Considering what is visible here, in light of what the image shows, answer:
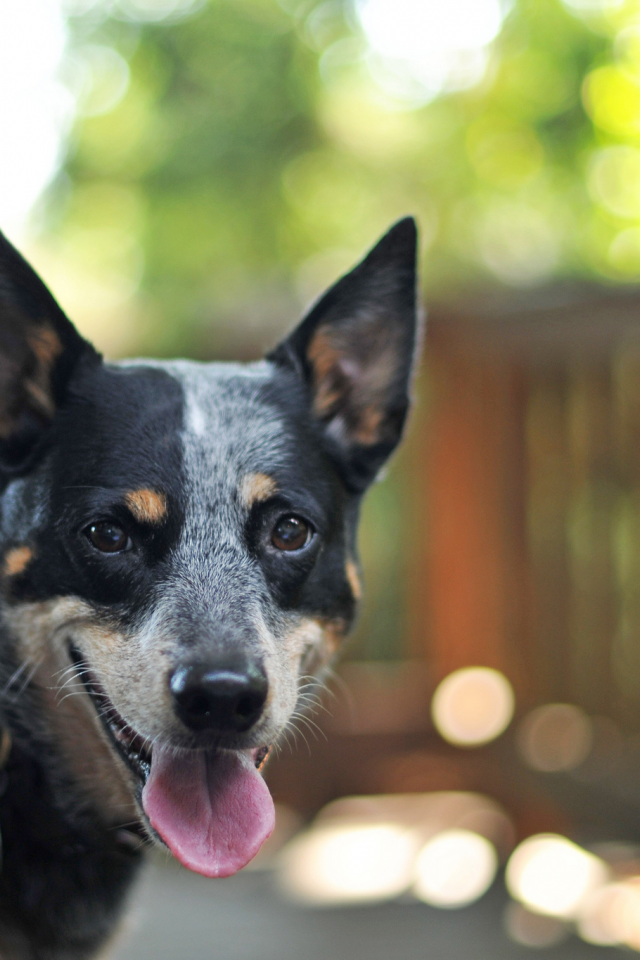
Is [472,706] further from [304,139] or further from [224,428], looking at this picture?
[304,139]

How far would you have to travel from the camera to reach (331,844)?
5.41 metres

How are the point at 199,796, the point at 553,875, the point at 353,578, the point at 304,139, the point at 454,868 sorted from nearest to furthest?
1. the point at 199,796
2. the point at 353,578
3. the point at 553,875
4. the point at 454,868
5. the point at 304,139

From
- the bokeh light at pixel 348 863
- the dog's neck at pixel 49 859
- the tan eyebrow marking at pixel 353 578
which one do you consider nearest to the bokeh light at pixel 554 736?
the bokeh light at pixel 348 863

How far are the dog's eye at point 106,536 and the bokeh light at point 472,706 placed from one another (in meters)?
3.93

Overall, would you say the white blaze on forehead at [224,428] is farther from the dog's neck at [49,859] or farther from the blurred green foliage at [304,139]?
the blurred green foliage at [304,139]

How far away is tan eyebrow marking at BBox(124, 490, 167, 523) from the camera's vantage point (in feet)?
6.13

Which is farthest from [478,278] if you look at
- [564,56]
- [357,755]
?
[564,56]

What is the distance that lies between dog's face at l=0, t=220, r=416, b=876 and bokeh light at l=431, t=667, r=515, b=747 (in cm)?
334

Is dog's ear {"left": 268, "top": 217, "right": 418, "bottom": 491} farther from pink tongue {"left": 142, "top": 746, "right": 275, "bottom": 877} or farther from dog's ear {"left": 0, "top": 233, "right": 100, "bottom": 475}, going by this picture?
pink tongue {"left": 142, "top": 746, "right": 275, "bottom": 877}

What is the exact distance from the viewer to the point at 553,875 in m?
4.81

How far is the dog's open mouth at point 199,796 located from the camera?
1677 mm

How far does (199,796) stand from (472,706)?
4025mm

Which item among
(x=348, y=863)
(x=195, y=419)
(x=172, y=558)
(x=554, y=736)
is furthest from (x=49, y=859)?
(x=554, y=736)

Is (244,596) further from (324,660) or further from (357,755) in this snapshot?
(357,755)
